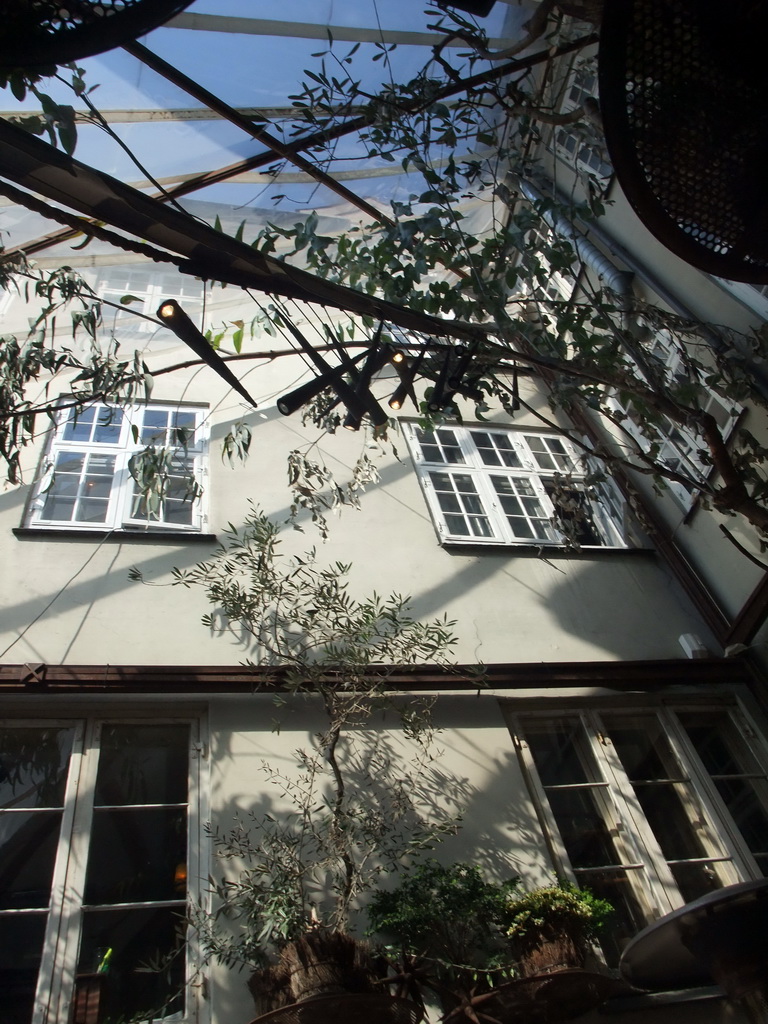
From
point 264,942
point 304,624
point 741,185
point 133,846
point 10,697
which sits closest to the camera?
point 741,185

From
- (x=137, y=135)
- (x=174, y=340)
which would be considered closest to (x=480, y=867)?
(x=137, y=135)

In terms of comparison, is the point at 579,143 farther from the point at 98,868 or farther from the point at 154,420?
the point at 98,868

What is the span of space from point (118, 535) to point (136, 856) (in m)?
2.25

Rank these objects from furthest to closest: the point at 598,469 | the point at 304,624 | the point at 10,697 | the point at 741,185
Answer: the point at 598,469
the point at 304,624
the point at 10,697
the point at 741,185

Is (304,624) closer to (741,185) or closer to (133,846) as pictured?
(133,846)

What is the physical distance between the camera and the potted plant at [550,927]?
148 inches

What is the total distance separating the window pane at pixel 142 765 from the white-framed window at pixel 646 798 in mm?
2092

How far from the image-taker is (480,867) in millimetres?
4285

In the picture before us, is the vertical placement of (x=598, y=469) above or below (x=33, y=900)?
above

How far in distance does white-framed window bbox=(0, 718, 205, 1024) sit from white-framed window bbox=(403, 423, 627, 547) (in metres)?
2.90

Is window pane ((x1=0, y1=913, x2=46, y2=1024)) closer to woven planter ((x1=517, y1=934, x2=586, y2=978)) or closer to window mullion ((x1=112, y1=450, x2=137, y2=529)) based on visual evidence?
woven planter ((x1=517, y1=934, x2=586, y2=978))

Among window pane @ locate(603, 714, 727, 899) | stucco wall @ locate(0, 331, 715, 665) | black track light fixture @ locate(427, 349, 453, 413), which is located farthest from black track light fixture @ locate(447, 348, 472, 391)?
window pane @ locate(603, 714, 727, 899)

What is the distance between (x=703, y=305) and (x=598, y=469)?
1.90 metres

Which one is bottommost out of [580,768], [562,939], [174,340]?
[562,939]
